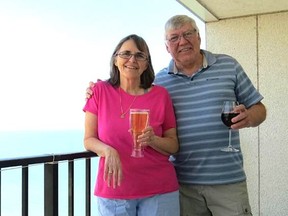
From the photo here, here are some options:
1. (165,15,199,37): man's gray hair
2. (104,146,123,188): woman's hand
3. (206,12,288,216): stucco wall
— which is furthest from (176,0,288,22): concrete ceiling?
(104,146,123,188): woman's hand

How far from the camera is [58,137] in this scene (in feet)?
18.2

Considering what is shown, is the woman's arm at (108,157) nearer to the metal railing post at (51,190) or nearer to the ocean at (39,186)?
the ocean at (39,186)

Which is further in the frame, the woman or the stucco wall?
the stucco wall

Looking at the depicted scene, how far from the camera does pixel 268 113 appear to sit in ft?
12.2

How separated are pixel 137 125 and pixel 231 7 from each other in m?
2.39

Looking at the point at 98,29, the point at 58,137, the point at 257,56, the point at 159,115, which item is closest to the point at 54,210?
the point at 159,115

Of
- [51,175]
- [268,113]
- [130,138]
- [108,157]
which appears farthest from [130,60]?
[268,113]

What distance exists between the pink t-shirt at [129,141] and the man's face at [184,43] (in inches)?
11.2

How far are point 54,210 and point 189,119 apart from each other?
0.98 meters

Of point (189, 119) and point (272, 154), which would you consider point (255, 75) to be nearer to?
point (272, 154)

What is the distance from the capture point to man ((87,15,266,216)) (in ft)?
6.23

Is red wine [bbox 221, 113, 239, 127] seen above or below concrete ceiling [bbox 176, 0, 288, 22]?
below

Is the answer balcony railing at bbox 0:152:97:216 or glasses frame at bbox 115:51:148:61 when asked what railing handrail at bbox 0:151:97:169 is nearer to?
balcony railing at bbox 0:152:97:216

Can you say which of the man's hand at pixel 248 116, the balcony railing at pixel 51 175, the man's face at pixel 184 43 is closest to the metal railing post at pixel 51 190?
the balcony railing at pixel 51 175
